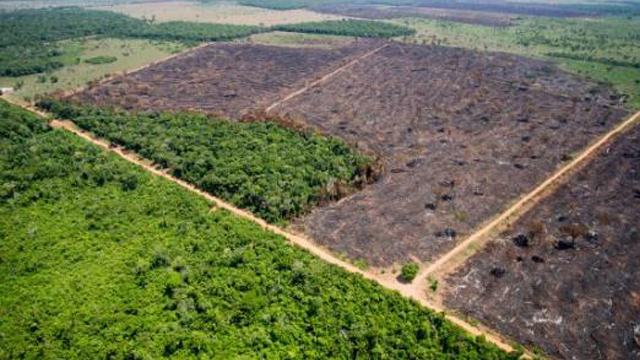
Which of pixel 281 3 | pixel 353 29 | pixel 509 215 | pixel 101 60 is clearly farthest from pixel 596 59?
pixel 281 3

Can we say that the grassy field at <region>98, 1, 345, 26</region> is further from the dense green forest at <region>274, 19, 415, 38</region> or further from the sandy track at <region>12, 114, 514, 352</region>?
the sandy track at <region>12, 114, 514, 352</region>

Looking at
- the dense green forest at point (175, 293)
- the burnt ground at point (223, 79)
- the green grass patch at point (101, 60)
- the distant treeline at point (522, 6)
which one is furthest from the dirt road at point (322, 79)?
the distant treeline at point (522, 6)

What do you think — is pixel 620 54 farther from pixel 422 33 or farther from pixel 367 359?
pixel 367 359

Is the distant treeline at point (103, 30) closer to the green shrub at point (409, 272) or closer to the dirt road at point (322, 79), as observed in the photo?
the dirt road at point (322, 79)

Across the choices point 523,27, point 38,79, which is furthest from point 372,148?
point 523,27

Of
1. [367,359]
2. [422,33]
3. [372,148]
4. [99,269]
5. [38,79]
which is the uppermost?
[422,33]

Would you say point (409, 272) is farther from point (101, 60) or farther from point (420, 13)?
point (420, 13)

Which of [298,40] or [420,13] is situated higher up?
[420,13]
